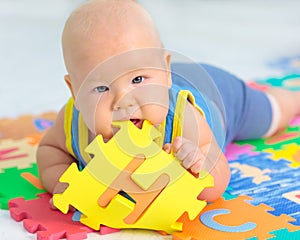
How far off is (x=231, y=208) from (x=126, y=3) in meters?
0.38

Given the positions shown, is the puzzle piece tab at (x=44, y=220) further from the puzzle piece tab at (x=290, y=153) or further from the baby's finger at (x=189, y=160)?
the puzzle piece tab at (x=290, y=153)

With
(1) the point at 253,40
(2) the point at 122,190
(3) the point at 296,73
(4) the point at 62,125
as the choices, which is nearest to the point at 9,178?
(4) the point at 62,125

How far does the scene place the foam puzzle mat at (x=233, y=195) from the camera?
96 cm

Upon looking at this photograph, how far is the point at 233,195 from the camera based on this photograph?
1.10 meters

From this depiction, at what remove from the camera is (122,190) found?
981mm

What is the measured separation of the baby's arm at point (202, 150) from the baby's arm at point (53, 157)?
251 mm

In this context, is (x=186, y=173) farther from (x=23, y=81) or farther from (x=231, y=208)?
(x=23, y=81)

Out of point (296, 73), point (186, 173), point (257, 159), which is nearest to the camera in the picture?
point (186, 173)

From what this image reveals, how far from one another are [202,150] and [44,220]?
0.28 meters

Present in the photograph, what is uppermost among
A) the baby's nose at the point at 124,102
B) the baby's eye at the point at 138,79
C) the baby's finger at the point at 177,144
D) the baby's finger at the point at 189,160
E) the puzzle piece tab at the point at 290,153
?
the baby's eye at the point at 138,79

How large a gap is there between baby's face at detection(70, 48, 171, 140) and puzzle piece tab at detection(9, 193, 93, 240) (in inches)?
6.0

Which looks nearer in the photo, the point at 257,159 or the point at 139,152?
the point at 139,152

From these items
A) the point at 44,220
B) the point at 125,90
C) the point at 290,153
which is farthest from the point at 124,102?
the point at 290,153

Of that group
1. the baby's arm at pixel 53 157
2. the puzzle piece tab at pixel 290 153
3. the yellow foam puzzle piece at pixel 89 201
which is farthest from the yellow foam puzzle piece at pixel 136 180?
the puzzle piece tab at pixel 290 153
